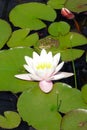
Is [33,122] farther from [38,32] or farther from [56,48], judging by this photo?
[38,32]

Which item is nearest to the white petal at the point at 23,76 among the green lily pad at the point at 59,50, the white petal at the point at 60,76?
the white petal at the point at 60,76

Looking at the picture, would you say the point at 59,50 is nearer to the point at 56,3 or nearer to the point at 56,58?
the point at 56,58

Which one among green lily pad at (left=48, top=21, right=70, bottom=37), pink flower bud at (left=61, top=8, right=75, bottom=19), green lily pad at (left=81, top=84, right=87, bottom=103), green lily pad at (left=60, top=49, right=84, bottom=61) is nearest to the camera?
green lily pad at (left=81, top=84, right=87, bottom=103)

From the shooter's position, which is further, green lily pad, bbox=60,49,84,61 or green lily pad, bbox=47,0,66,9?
green lily pad, bbox=47,0,66,9

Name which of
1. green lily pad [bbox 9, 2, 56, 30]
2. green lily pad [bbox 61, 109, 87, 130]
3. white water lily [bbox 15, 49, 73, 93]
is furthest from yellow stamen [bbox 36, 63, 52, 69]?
green lily pad [bbox 9, 2, 56, 30]

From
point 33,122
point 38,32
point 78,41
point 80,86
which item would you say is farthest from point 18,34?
point 33,122

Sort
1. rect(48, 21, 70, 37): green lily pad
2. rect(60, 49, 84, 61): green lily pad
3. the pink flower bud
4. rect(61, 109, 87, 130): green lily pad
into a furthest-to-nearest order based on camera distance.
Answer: the pink flower bud, rect(48, 21, 70, 37): green lily pad, rect(60, 49, 84, 61): green lily pad, rect(61, 109, 87, 130): green lily pad

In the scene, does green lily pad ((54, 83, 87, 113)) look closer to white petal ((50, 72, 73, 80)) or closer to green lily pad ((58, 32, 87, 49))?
white petal ((50, 72, 73, 80))
